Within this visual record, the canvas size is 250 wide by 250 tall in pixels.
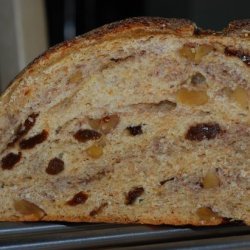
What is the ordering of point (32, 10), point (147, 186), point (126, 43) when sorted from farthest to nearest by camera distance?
1. point (32, 10)
2. point (147, 186)
3. point (126, 43)

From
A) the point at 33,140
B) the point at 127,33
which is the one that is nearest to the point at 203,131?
the point at 127,33

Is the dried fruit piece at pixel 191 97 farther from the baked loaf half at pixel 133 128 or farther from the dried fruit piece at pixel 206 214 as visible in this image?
the dried fruit piece at pixel 206 214

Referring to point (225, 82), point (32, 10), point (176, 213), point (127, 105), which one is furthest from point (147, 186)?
point (32, 10)

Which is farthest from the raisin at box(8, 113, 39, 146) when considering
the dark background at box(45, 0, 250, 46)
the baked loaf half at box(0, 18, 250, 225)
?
the dark background at box(45, 0, 250, 46)

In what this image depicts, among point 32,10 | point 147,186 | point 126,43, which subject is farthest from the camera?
point 32,10

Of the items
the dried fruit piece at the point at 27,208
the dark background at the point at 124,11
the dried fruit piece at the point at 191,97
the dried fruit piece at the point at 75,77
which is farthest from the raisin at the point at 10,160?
the dark background at the point at 124,11

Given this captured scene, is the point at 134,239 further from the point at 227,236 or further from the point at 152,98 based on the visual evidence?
the point at 152,98
